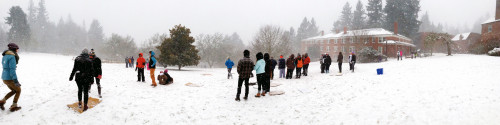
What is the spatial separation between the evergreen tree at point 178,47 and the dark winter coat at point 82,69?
19.8 m

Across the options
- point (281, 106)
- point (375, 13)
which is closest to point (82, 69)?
point (281, 106)

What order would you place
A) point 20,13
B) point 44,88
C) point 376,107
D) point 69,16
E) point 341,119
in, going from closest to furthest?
1. point 341,119
2. point 376,107
3. point 44,88
4. point 20,13
5. point 69,16

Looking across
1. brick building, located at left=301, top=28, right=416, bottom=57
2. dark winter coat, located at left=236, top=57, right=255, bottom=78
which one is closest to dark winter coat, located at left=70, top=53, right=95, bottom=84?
dark winter coat, located at left=236, top=57, right=255, bottom=78

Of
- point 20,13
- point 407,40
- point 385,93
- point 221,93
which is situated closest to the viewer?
point 385,93

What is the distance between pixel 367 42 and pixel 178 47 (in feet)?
122

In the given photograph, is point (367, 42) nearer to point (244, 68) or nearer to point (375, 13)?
point (375, 13)

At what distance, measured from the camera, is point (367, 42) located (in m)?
44.4

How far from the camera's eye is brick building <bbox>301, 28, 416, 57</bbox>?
149 ft

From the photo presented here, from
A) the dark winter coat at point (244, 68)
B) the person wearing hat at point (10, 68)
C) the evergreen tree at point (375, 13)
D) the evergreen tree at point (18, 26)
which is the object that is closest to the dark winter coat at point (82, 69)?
the person wearing hat at point (10, 68)

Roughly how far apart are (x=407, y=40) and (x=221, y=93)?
2443 inches

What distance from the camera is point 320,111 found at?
7.50 m

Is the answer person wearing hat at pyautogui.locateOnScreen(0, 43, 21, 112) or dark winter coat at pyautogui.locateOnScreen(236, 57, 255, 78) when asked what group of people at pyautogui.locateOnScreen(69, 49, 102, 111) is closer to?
person wearing hat at pyautogui.locateOnScreen(0, 43, 21, 112)

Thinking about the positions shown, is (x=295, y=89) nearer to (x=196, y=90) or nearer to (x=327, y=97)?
(x=327, y=97)

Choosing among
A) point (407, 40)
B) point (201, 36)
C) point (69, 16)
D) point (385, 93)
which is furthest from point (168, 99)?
point (69, 16)
